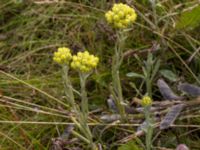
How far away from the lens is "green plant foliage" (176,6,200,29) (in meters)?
1.60

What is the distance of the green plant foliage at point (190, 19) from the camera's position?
1604 mm

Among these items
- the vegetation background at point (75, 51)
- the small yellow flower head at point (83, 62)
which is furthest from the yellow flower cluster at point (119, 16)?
the vegetation background at point (75, 51)

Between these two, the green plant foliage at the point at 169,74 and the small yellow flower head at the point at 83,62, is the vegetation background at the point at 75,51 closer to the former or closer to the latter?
the green plant foliage at the point at 169,74

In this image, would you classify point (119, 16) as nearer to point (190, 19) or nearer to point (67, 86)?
point (67, 86)

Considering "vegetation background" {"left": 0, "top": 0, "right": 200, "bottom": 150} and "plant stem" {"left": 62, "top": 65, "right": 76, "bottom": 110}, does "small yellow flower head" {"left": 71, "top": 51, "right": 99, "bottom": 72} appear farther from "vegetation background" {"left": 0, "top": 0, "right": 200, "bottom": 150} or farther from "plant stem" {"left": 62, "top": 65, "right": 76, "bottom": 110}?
"vegetation background" {"left": 0, "top": 0, "right": 200, "bottom": 150}

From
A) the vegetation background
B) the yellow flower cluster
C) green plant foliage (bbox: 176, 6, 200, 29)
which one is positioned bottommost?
the vegetation background

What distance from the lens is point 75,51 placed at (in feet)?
6.15

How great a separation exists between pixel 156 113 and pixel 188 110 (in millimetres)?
95

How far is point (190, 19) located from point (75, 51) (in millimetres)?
455

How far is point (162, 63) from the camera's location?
1.71 metres

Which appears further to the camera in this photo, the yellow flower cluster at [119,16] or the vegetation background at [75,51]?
the vegetation background at [75,51]

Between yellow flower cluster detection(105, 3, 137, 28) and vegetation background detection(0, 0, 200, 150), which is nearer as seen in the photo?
yellow flower cluster detection(105, 3, 137, 28)

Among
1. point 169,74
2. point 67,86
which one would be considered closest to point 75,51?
point 169,74

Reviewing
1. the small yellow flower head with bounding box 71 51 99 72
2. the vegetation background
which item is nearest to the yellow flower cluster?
the small yellow flower head with bounding box 71 51 99 72
